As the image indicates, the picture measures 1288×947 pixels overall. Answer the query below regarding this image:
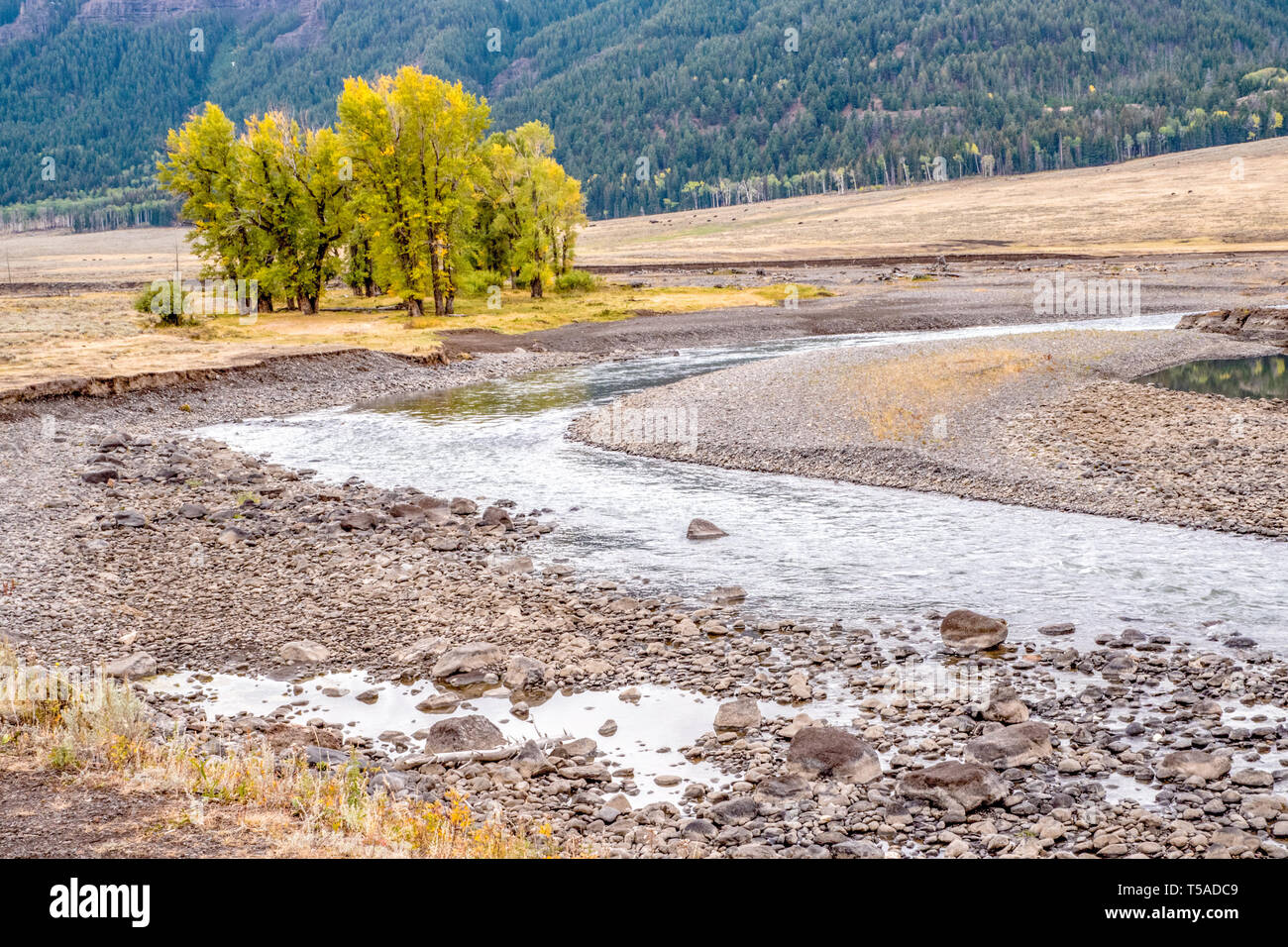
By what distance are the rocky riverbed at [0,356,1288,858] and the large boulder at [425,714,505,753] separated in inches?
1.2

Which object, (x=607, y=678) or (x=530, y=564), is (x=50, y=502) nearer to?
(x=530, y=564)

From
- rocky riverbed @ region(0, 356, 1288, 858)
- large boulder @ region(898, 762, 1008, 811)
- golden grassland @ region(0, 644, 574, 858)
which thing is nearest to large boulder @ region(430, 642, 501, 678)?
rocky riverbed @ region(0, 356, 1288, 858)

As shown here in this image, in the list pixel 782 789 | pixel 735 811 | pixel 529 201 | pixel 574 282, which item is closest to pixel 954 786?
pixel 782 789

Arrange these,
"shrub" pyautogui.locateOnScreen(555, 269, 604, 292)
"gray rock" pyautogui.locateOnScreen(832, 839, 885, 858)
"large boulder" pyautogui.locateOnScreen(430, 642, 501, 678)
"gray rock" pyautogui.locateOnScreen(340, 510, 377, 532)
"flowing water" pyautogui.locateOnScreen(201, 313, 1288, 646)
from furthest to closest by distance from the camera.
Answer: "shrub" pyautogui.locateOnScreen(555, 269, 604, 292)
"gray rock" pyautogui.locateOnScreen(340, 510, 377, 532)
"flowing water" pyautogui.locateOnScreen(201, 313, 1288, 646)
"large boulder" pyautogui.locateOnScreen(430, 642, 501, 678)
"gray rock" pyautogui.locateOnScreen(832, 839, 885, 858)

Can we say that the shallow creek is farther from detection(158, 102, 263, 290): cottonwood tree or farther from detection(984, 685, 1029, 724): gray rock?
detection(158, 102, 263, 290): cottonwood tree

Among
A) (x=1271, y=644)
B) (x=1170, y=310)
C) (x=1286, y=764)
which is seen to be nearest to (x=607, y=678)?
(x=1286, y=764)

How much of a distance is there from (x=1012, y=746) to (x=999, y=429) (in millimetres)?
19861

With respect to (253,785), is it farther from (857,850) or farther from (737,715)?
(737,715)

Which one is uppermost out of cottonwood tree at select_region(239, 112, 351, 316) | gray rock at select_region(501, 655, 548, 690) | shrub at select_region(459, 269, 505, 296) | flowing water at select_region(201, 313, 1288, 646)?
cottonwood tree at select_region(239, 112, 351, 316)

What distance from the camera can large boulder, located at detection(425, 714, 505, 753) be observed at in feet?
40.1

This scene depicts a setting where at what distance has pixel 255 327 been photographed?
6097 centimetres

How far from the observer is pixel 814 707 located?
13391 millimetres

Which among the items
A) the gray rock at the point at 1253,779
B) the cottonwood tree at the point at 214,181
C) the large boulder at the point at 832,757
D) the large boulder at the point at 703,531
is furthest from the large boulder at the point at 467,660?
the cottonwood tree at the point at 214,181

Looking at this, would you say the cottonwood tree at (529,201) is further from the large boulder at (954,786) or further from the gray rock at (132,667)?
the large boulder at (954,786)
